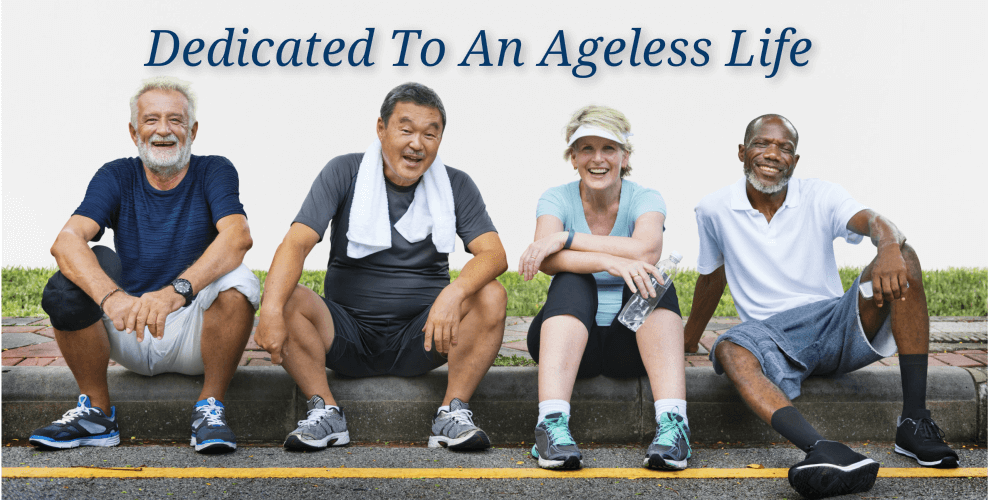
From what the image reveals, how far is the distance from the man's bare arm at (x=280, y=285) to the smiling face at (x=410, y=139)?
1.64 feet

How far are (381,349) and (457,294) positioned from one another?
567mm

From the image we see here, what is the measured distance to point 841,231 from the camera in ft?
11.9

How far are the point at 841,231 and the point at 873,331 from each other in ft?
1.61

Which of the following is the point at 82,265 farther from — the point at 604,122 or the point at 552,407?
the point at 604,122

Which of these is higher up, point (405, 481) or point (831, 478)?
point (831, 478)

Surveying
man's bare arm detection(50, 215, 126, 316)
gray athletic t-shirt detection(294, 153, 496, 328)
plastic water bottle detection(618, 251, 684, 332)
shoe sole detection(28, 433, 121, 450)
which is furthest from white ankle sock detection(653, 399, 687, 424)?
shoe sole detection(28, 433, 121, 450)

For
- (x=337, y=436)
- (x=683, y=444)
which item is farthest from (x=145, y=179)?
(x=683, y=444)

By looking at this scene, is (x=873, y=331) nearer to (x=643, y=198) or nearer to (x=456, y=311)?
(x=643, y=198)

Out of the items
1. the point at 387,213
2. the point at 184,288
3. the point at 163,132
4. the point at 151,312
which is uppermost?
the point at 163,132

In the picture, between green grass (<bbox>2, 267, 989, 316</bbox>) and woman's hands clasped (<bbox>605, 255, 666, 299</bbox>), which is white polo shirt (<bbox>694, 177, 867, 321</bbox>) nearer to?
woman's hands clasped (<bbox>605, 255, 666, 299</bbox>)

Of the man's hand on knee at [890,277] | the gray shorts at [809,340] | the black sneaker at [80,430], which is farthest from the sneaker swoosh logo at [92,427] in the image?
the man's hand on knee at [890,277]

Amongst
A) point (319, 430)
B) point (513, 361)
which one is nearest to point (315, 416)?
point (319, 430)

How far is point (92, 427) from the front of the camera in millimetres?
3359

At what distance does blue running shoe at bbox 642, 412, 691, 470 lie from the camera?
10.2 feet
